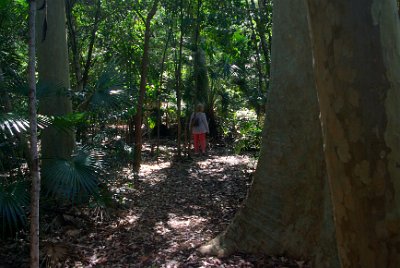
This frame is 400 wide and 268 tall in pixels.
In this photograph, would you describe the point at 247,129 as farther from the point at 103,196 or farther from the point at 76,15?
the point at 103,196

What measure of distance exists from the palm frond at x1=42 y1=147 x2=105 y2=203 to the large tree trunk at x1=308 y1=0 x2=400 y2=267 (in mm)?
4114

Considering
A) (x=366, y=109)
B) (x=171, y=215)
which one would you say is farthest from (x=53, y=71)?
(x=366, y=109)

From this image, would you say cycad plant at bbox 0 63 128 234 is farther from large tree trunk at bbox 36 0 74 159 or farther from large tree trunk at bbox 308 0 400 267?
large tree trunk at bbox 308 0 400 267

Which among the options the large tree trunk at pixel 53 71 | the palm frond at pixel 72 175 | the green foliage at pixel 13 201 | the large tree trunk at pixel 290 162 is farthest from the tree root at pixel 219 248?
the large tree trunk at pixel 53 71

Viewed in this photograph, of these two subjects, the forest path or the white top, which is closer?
the forest path

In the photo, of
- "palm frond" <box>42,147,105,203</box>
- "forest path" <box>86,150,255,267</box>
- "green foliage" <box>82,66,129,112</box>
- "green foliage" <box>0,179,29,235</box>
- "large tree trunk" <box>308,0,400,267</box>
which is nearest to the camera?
"large tree trunk" <box>308,0,400,267</box>

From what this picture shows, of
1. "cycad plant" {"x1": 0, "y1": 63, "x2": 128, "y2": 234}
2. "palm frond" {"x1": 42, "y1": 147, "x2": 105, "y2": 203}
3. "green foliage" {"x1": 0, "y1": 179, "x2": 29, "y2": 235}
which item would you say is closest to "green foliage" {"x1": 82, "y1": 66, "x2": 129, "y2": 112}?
A: "cycad plant" {"x1": 0, "y1": 63, "x2": 128, "y2": 234}

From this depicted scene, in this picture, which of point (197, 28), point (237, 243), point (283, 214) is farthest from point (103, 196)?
point (197, 28)

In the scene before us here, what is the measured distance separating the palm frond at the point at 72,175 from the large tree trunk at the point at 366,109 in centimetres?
411

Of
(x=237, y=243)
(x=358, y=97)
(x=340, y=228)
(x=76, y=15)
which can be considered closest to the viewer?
(x=358, y=97)

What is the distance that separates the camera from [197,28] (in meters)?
12.4

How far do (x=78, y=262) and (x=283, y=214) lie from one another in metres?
2.58

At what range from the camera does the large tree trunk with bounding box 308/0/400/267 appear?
191cm

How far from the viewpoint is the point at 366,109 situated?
6.27 feet
